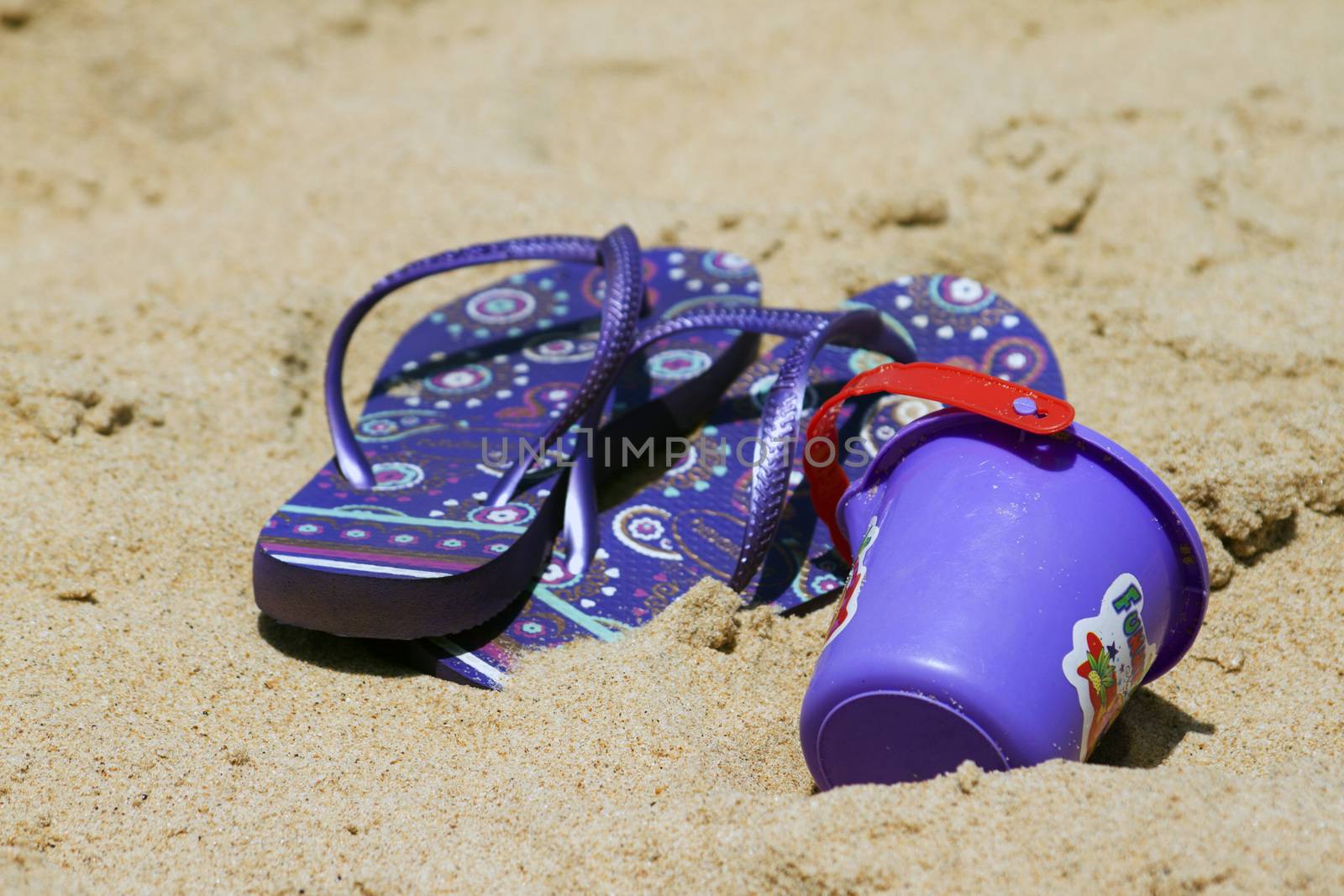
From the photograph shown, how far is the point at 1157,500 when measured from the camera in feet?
4.28

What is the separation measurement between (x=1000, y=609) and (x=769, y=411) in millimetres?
492

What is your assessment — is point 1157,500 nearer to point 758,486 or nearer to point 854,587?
point 854,587

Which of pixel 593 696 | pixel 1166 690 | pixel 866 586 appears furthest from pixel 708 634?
pixel 1166 690

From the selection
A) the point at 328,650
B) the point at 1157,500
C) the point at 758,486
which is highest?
the point at 1157,500

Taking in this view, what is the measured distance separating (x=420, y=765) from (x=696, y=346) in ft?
2.98

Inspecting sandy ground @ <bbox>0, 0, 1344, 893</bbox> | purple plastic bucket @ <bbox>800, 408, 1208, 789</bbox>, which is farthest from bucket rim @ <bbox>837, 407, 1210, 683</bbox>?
sandy ground @ <bbox>0, 0, 1344, 893</bbox>

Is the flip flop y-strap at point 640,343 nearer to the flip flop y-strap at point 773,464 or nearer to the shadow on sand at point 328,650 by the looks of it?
the flip flop y-strap at point 773,464

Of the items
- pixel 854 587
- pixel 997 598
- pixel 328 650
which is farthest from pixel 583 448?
pixel 997 598

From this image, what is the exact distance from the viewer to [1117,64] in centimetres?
302

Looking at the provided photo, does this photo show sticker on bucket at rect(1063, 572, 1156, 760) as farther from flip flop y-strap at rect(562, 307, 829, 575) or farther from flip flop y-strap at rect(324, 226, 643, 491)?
flip flop y-strap at rect(324, 226, 643, 491)

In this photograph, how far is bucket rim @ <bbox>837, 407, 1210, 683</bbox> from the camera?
1299 mm

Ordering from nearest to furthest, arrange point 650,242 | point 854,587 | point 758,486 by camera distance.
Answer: point 854,587 < point 758,486 < point 650,242

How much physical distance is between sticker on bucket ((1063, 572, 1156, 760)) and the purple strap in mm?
441

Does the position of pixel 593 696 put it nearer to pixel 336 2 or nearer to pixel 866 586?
pixel 866 586
